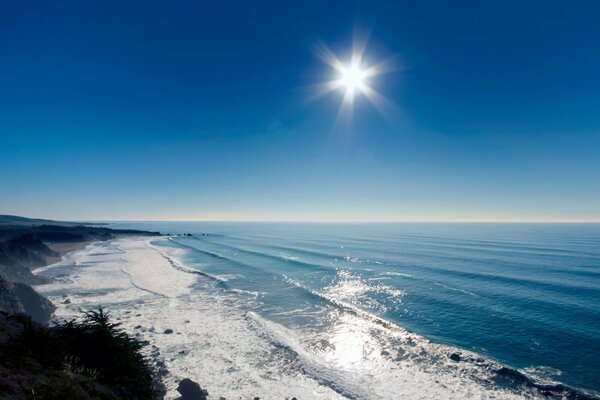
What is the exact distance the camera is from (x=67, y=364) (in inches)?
480

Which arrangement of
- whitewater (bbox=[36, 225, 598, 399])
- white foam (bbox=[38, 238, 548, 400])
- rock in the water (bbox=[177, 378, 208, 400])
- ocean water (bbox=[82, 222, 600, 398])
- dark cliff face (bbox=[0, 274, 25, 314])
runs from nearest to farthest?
rock in the water (bbox=[177, 378, 208, 400]) < white foam (bbox=[38, 238, 548, 400]) < whitewater (bbox=[36, 225, 598, 399]) < ocean water (bbox=[82, 222, 600, 398]) < dark cliff face (bbox=[0, 274, 25, 314])

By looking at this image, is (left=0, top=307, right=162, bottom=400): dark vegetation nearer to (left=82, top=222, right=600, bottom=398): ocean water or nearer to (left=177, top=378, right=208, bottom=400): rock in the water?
(left=177, top=378, right=208, bottom=400): rock in the water

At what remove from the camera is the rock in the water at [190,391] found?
18.0 meters

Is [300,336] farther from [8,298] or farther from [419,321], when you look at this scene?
[8,298]

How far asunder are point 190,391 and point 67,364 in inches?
322

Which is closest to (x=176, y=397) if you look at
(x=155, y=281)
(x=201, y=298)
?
(x=201, y=298)

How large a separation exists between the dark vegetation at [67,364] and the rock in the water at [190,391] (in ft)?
12.4

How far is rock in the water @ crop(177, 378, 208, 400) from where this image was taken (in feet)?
59.1

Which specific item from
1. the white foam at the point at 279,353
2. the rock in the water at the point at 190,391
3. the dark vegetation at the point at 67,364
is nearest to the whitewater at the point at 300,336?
the white foam at the point at 279,353

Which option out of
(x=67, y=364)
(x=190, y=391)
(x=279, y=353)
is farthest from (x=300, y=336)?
(x=67, y=364)

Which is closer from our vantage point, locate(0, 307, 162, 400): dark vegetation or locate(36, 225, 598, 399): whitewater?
locate(0, 307, 162, 400): dark vegetation

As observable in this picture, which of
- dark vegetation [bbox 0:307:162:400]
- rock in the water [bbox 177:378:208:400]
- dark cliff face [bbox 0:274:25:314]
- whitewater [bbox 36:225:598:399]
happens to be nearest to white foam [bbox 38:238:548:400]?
whitewater [bbox 36:225:598:399]

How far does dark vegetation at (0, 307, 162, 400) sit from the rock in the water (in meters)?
3.77

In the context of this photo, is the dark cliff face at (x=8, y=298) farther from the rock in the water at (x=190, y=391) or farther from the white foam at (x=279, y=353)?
the rock in the water at (x=190, y=391)
